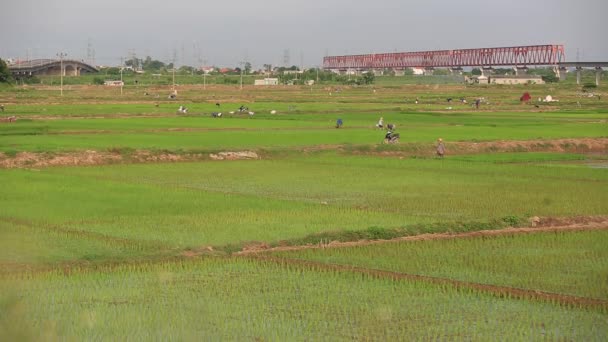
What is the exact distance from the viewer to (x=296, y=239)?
9508mm

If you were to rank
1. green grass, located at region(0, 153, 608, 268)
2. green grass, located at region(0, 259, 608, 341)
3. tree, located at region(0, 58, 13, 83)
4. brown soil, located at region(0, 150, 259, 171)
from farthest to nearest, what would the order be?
tree, located at region(0, 58, 13, 83), brown soil, located at region(0, 150, 259, 171), green grass, located at region(0, 153, 608, 268), green grass, located at region(0, 259, 608, 341)

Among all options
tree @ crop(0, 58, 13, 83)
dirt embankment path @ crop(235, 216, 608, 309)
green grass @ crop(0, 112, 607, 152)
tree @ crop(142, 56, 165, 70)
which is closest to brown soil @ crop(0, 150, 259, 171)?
green grass @ crop(0, 112, 607, 152)

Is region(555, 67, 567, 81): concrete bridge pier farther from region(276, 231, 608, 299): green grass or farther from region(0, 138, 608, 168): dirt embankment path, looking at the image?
region(276, 231, 608, 299): green grass

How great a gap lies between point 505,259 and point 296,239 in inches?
86.2

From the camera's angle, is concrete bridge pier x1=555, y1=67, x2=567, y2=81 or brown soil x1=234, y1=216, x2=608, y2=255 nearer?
brown soil x1=234, y1=216, x2=608, y2=255

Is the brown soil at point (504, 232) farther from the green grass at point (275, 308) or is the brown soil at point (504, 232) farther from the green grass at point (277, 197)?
the green grass at point (275, 308)

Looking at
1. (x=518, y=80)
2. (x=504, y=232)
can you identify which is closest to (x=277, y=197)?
(x=504, y=232)

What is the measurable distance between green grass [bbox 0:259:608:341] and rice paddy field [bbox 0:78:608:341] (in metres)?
0.02

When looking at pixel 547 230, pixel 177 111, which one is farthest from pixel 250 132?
pixel 547 230

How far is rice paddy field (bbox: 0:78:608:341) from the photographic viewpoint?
20.1ft

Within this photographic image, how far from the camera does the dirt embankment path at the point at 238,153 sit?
16.7 meters

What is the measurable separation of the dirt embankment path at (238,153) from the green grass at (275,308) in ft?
30.9

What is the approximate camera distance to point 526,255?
9.03 meters

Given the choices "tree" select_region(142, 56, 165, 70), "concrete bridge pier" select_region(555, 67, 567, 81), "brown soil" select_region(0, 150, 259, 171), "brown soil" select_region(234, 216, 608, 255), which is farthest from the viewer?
"tree" select_region(142, 56, 165, 70)
